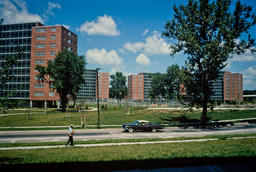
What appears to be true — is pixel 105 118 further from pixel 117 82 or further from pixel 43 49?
pixel 117 82

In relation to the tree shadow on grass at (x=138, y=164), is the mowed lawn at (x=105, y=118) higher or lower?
lower

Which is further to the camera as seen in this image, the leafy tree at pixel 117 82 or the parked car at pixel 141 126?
the leafy tree at pixel 117 82

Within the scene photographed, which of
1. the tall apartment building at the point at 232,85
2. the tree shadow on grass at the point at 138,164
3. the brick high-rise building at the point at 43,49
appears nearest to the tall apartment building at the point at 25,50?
the brick high-rise building at the point at 43,49

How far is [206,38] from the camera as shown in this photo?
93.0 feet

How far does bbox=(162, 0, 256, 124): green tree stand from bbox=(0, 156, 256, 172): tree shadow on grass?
20209 mm

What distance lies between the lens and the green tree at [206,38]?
26.2 m

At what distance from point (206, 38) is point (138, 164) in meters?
26.3

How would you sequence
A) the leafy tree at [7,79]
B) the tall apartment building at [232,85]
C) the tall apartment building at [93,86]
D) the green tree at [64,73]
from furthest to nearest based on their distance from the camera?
the tall apartment building at [93,86], the tall apartment building at [232,85], the green tree at [64,73], the leafy tree at [7,79]

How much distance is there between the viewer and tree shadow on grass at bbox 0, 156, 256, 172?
24.1 feet

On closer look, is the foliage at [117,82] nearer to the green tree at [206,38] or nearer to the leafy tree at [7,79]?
the green tree at [206,38]

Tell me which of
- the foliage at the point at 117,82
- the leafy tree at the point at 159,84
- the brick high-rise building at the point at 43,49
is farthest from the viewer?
the foliage at the point at 117,82

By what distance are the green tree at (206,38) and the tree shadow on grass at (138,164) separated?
796 inches

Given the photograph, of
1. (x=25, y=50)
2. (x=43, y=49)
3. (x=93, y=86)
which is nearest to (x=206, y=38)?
(x=43, y=49)

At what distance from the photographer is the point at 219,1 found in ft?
87.0
